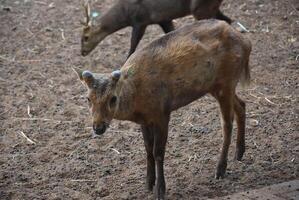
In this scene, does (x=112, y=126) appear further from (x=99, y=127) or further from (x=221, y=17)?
(x=221, y=17)

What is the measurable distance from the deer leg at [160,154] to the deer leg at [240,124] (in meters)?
0.90

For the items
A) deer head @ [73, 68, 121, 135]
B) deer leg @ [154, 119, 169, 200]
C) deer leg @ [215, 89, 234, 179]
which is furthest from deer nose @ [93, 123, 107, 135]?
deer leg @ [215, 89, 234, 179]

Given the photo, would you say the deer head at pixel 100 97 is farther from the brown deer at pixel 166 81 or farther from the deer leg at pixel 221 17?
the deer leg at pixel 221 17

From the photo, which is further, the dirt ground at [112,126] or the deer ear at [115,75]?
the dirt ground at [112,126]

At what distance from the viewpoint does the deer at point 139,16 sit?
833cm

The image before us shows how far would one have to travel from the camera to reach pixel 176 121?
690 centimetres

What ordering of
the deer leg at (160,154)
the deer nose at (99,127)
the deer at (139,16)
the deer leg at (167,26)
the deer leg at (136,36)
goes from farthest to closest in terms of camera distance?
the deer leg at (167,26) < the deer leg at (136,36) < the deer at (139,16) < the deer leg at (160,154) < the deer nose at (99,127)

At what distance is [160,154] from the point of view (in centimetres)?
530

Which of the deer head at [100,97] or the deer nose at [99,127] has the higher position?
the deer head at [100,97]

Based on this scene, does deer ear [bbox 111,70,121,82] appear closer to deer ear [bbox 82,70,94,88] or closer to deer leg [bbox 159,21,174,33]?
deer ear [bbox 82,70,94,88]

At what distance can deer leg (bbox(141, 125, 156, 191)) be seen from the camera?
17.8 ft

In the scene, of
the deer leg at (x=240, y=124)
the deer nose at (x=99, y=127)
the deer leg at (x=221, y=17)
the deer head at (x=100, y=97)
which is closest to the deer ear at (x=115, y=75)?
the deer head at (x=100, y=97)

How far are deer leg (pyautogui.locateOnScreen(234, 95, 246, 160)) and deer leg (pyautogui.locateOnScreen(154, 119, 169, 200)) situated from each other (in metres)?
0.90

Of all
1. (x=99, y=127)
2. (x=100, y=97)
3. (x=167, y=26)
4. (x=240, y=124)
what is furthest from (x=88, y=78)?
(x=167, y=26)
